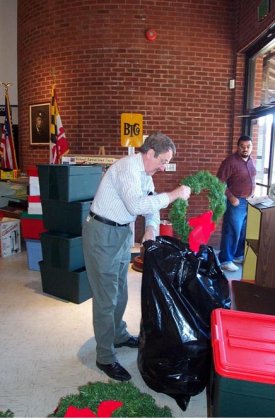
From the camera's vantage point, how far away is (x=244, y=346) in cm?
136

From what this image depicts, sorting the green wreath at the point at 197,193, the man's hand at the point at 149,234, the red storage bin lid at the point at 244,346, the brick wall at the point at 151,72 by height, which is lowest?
the red storage bin lid at the point at 244,346

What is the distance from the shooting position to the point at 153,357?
186cm

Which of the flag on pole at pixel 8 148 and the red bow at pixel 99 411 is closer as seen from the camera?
the red bow at pixel 99 411

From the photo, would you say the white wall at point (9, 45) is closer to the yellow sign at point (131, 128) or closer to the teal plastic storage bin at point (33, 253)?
the yellow sign at point (131, 128)

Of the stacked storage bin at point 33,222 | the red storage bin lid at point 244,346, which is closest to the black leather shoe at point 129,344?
the red storage bin lid at point 244,346

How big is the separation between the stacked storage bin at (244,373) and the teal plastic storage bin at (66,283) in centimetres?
188

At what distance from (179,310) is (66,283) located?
167 cm

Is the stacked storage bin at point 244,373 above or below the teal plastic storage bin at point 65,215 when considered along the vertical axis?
below

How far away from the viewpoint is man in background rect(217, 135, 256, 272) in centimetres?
405

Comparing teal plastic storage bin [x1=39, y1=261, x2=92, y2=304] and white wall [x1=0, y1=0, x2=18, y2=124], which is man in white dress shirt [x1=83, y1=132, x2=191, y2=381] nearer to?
teal plastic storage bin [x1=39, y1=261, x2=92, y2=304]

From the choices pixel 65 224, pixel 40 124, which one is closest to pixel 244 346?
pixel 65 224

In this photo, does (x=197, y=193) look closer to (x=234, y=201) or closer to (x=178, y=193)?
(x=178, y=193)

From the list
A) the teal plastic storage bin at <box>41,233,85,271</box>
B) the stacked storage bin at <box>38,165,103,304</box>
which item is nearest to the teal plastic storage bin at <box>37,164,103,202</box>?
the stacked storage bin at <box>38,165,103,304</box>

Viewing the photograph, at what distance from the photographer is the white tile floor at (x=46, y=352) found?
6.42 ft
